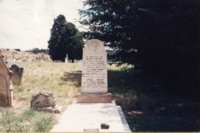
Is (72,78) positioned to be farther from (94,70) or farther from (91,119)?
(91,119)

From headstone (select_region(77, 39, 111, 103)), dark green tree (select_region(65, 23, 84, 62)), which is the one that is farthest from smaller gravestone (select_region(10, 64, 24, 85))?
dark green tree (select_region(65, 23, 84, 62))

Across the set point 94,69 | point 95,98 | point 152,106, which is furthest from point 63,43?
point 152,106

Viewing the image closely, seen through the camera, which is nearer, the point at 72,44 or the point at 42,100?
the point at 42,100

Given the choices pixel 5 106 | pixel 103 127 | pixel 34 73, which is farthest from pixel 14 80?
pixel 103 127

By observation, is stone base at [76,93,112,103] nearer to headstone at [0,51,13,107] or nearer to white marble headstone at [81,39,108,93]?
white marble headstone at [81,39,108,93]

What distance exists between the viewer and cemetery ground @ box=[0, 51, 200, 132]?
8.80 meters

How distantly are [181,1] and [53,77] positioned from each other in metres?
10.1

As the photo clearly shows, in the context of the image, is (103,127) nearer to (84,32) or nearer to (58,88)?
(58,88)

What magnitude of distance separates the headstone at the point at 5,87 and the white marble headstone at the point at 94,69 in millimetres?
2708

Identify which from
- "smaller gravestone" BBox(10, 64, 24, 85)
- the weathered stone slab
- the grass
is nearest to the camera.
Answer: the weathered stone slab

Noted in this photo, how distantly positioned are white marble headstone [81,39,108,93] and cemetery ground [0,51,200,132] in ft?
3.56

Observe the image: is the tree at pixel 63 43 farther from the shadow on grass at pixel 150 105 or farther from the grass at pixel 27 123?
the grass at pixel 27 123

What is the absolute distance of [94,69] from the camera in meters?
12.7

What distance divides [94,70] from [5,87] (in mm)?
3305
